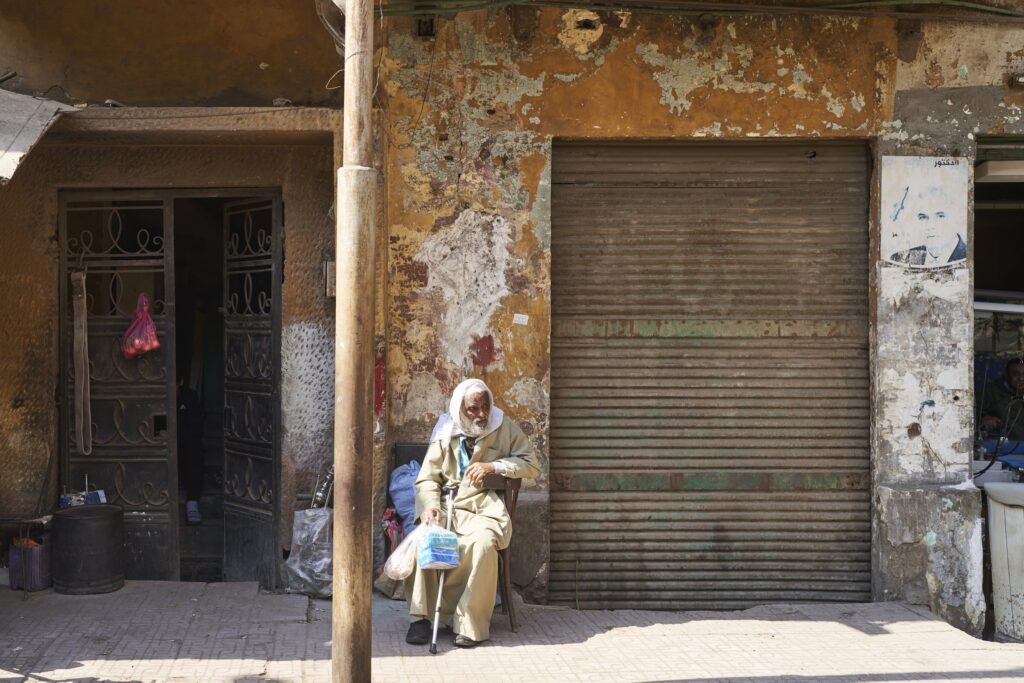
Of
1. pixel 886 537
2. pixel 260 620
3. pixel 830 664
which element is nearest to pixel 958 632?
pixel 886 537

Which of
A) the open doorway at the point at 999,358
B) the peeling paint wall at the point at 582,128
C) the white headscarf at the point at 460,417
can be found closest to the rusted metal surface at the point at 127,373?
the peeling paint wall at the point at 582,128

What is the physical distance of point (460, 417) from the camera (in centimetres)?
561

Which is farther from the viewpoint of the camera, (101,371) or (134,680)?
(101,371)

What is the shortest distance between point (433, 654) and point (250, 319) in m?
2.78

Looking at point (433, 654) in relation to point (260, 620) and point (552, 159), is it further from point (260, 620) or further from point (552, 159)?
point (552, 159)

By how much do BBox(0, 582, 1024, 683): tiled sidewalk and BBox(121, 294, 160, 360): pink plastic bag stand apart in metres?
1.51

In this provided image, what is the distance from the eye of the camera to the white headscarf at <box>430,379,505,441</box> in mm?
5582

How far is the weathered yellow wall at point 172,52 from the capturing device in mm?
6434

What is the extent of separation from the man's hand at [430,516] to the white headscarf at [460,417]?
426 millimetres

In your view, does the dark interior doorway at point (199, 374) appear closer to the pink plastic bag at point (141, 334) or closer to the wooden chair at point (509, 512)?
the pink plastic bag at point (141, 334)

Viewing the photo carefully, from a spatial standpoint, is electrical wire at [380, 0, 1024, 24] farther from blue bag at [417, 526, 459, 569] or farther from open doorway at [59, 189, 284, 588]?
blue bag at [417, 526, 459, 569]

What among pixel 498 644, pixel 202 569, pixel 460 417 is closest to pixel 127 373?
pixel 202 569

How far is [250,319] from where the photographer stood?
6.88 meters

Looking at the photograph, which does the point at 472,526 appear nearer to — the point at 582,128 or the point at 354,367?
the point at 354,367
